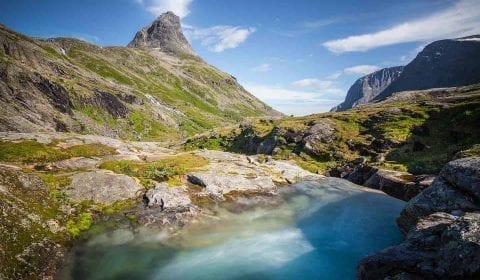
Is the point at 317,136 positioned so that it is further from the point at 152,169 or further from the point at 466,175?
the point at 466,175

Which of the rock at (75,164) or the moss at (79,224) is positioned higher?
the rock at (75,164)

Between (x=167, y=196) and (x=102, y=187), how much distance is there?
985 cm

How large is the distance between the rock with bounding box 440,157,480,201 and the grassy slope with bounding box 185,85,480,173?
28.5 m

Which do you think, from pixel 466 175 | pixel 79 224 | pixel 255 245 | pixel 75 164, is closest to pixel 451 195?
pixel 466 175

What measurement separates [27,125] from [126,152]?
63.9m

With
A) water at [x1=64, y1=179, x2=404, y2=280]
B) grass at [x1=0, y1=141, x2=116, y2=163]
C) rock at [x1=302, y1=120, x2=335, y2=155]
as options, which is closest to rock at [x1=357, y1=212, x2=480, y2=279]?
water at [x1=64, y1=179, x2=404, y2=280]

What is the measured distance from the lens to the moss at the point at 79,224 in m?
38.1

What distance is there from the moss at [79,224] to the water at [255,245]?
2.94 meters

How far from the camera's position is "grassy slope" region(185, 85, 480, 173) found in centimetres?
7094

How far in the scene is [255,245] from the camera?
37.8m

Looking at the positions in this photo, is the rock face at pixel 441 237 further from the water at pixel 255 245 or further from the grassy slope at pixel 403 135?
the grassy slope at pixel 403 135

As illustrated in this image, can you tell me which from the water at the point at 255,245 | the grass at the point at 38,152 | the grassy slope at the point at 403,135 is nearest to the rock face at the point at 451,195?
the water at the point at 255,245

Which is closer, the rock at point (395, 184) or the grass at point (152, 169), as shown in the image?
the rock at point (395, 184)

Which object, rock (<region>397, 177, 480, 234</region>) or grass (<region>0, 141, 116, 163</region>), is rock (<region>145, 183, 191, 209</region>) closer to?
grass (<region>0, 141, 116, 163</region>)
